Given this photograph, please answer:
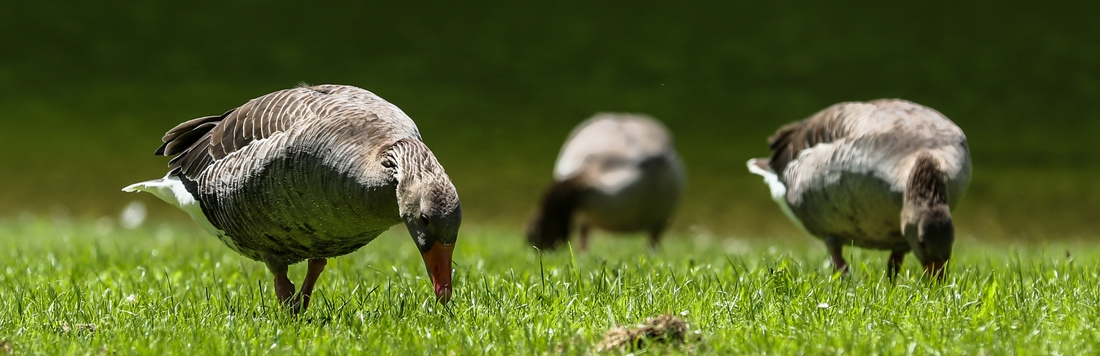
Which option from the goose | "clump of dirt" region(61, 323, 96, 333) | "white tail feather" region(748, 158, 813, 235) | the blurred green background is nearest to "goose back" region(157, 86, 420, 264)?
the goose

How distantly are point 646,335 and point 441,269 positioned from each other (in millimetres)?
921

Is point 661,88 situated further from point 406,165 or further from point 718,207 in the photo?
point 406,165

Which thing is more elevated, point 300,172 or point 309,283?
point 300,172

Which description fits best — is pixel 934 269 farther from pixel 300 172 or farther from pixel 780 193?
pixel 300 172

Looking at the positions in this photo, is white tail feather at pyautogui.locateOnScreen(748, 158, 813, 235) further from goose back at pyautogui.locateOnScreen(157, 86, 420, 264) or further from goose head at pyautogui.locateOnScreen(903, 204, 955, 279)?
goose back at pyautogui.locateOnScreen(157, 86, 420, 264)

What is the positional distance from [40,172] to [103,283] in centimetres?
1258

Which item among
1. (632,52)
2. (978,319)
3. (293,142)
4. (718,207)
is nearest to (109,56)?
(632,52)

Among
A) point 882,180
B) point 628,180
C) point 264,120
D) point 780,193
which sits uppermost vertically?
point 264,120

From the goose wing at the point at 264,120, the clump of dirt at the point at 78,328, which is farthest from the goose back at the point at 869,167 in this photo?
the clump of dirt at the point at 78,328

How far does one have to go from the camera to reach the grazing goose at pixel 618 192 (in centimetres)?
1185

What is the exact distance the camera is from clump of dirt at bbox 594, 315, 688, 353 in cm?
396

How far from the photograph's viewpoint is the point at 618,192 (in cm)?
1180

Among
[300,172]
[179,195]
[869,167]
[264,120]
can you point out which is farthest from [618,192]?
[300,172]

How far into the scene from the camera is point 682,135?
18.8 meters
